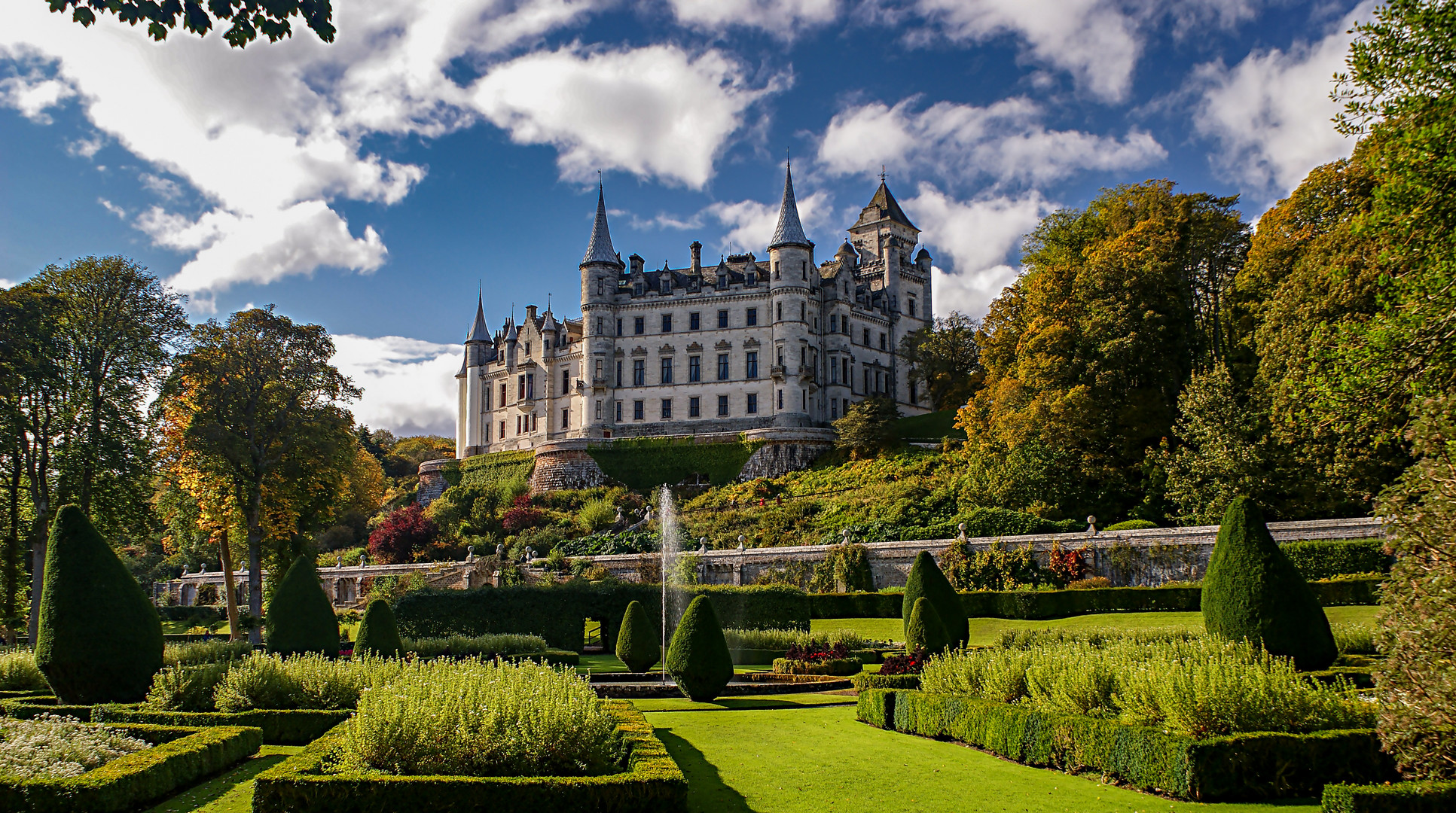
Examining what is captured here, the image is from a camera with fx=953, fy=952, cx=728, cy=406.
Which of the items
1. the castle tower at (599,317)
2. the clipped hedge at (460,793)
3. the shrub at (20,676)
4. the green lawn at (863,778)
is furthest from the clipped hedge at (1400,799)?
the castle tower at (599,317)

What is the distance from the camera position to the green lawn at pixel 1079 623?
20.7 metres

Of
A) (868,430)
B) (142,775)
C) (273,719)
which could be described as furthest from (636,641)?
(868,430)

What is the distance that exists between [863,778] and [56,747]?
26.0 feet

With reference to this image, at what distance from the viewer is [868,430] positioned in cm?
5131

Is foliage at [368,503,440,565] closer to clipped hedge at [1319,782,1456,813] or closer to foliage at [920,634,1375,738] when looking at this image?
foliage at [920,634,1375,738]

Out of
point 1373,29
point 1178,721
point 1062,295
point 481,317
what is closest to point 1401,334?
point 1373,29

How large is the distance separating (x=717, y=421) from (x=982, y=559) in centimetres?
3265

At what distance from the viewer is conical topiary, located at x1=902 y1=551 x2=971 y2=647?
731 inches

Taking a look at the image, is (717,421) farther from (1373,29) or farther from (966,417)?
(1373,29)

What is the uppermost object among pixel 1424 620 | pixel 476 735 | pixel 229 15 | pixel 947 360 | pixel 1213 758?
pixel 947 360

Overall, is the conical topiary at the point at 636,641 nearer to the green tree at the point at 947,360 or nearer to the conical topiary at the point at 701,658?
the conical topiary at the point at 701,658

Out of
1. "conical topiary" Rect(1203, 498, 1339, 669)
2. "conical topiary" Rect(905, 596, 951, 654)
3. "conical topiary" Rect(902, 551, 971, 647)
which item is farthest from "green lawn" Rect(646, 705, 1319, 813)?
"conical topiary" Rect(902, 551, 971, 647)

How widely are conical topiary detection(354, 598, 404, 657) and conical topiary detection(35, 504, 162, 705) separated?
14.5ft

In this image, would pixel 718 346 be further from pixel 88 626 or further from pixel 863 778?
pixel 863 778
